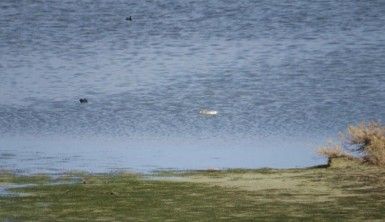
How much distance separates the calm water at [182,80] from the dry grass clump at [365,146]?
1.49ft

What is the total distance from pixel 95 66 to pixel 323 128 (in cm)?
980

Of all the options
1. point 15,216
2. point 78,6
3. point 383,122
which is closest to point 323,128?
point 383,122

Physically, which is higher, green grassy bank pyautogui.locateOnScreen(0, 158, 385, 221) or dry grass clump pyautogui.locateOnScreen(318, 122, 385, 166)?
green grassy bank pyautogui.locateOnScreen(0, 158, 385, 221)

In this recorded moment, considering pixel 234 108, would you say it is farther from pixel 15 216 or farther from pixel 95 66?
pixel 15 216

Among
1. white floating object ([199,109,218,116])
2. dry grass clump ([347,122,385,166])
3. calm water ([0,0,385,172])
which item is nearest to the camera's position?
dry grass clump ([347,122,385,166])

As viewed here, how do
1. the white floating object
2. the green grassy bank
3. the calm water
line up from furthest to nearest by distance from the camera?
the white floating object, the calm water, the green grassy bank

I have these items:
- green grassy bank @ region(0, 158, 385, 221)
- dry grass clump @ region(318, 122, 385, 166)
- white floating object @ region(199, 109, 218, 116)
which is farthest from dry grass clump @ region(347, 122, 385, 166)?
white floating object @ region(199, 109, 218, 116)

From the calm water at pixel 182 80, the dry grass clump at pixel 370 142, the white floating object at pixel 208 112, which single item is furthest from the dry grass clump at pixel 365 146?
the white floating object at pixel 208 112

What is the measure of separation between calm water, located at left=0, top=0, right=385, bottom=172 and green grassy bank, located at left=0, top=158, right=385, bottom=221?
1.18 metres

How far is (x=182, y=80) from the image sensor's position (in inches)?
1104

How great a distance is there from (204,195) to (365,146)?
331cm

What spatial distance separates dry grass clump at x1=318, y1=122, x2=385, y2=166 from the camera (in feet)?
58.1

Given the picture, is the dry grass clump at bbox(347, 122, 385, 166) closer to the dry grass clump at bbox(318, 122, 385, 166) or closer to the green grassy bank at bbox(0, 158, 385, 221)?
the dry grass clump at bbox(318, 122, 385, 166)

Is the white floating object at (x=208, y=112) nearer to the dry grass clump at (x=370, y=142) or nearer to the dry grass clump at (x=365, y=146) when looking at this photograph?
the dry grass clump at (x=365, y=146)
